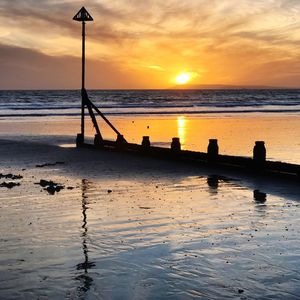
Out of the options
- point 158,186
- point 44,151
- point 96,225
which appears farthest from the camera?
point 44,151

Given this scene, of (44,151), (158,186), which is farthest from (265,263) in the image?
(44,151)

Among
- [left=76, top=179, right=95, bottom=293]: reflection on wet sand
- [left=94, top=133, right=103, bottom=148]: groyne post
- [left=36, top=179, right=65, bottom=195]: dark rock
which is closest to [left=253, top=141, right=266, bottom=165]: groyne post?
[left=36, top=179, right=65, bottom=195]: dark rock

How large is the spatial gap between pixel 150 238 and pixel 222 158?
1093 cm

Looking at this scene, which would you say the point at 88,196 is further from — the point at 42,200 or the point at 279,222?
the point at 279,222

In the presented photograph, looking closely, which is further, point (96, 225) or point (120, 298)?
point (96, 225)

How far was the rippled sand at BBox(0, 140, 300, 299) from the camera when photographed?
23.1 feet

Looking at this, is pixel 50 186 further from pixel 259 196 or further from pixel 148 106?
pixel 148 106

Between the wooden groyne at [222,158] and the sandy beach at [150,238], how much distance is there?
98cm

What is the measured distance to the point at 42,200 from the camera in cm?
1323

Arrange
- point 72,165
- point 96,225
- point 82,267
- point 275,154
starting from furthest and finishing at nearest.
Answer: point 275,154 → point 72,165 → point 96,225 → point 82,267

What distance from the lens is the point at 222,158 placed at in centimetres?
1991

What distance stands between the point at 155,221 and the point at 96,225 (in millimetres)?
1270

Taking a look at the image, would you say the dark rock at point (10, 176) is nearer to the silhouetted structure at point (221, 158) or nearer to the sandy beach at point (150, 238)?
the sandy beach at point (150, 238)

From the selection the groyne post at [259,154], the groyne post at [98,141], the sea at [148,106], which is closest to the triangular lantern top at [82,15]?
the groyne post at [98,141]
